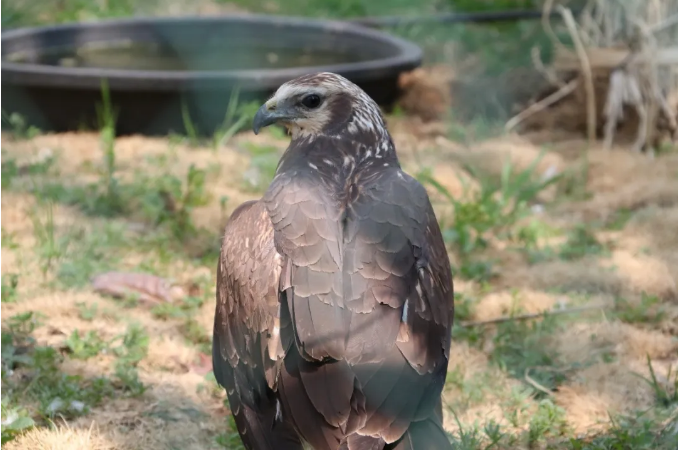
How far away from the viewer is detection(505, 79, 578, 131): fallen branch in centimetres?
636

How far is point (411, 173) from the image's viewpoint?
207 inches

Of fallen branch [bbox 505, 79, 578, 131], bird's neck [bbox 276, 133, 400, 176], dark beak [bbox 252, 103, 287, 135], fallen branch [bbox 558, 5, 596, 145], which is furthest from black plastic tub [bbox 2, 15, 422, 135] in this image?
bird's neck [bbox 276, 133, 400, 176]

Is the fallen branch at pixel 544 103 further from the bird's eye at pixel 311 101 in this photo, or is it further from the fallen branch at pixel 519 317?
the bird's eye at pixel 311 101

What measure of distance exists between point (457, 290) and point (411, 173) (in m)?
1.17

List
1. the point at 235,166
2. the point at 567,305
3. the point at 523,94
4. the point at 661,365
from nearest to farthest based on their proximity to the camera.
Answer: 1. the point at 661,365
2. the point at 567,305
3. the point at 235,166
4. the point at 523,94

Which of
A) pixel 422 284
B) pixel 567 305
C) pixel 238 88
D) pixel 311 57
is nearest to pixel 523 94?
pixel 311 57

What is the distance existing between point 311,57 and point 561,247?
112 inches

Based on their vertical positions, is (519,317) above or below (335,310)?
below

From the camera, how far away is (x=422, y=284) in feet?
8.56

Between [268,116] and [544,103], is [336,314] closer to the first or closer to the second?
[268,116]

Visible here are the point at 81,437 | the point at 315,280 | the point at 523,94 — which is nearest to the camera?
the point at 315,280

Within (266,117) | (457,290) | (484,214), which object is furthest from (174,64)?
(266,117)

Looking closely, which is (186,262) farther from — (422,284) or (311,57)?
(311,57)

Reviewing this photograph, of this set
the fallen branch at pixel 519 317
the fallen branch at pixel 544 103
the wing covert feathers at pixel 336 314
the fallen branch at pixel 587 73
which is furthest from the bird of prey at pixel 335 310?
the fallen branch at pixel 544 103
